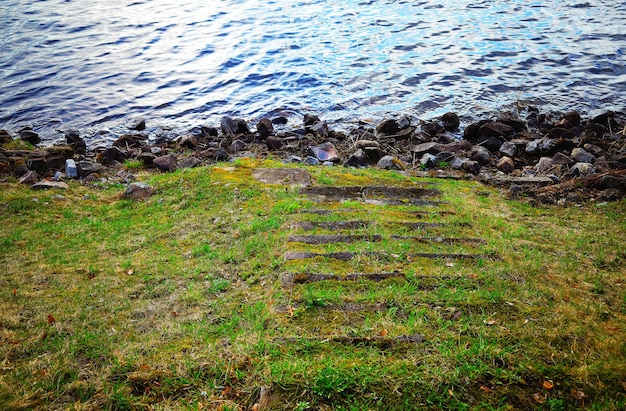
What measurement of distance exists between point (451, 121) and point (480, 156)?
2418 mm

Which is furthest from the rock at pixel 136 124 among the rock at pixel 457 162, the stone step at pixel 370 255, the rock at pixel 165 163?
the stone step at pixel 370 255

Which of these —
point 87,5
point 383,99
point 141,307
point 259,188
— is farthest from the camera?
point 87,5

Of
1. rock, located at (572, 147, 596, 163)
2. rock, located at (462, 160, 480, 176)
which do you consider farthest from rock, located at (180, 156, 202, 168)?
rock, located at (572, 147, 596, 163)

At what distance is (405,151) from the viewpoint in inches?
399

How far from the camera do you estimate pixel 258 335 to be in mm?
3432

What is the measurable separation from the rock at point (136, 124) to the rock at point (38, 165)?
4.01 metres

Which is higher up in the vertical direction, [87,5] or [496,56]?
[87,5]

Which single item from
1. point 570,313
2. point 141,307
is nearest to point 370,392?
point 570,313

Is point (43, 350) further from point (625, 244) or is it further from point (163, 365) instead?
point (625, 244)

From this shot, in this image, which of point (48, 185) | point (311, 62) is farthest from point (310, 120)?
point (48, 185)

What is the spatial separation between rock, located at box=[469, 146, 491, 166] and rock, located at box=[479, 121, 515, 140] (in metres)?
1.32

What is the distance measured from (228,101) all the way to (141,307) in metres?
11.1

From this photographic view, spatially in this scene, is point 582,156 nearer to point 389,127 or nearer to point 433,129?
point 433,129

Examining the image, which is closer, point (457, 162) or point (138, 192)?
point (138, 192)
